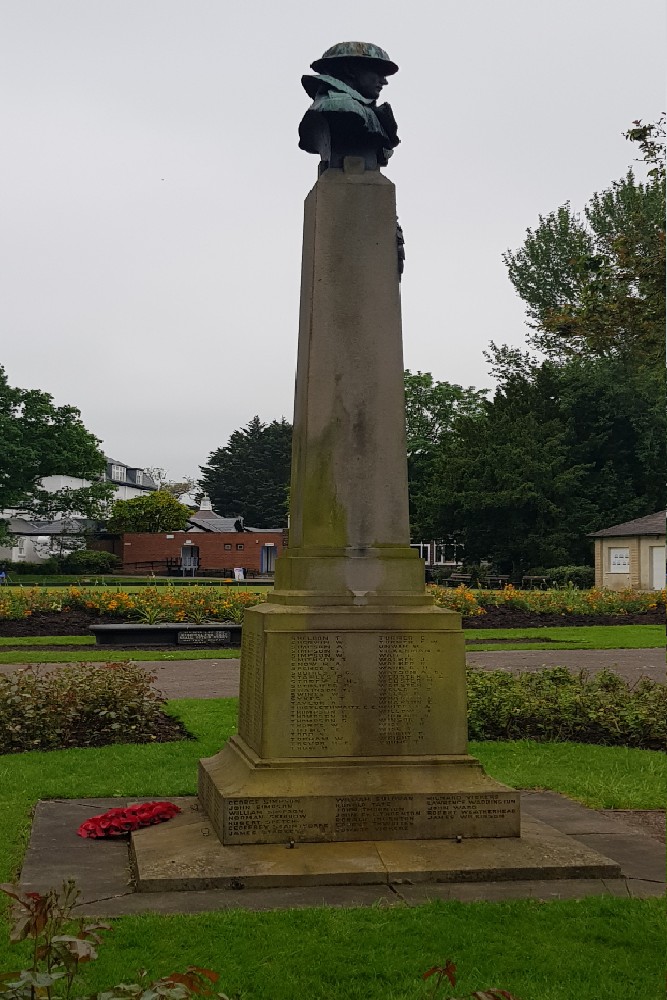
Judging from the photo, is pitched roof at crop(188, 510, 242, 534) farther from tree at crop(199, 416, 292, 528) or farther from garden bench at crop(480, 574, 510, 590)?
garden bench at crop(480, 574, 510, 590)

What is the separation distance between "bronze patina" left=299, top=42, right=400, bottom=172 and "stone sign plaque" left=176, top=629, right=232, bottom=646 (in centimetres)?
1468

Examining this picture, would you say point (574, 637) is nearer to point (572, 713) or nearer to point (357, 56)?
point (572, 713)

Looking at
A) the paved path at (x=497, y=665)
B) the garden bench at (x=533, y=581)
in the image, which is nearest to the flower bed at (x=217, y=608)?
the paved path at (x=497, y=665)

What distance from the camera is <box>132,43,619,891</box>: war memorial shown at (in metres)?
5.88

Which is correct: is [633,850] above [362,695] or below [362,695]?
below

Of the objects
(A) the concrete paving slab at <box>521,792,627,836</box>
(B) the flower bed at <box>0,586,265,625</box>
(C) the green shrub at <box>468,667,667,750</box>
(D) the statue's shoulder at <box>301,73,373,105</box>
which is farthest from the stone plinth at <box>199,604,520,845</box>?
(B) the flower bed at <box>0,586,265,625</box>

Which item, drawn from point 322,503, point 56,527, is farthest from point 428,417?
point 322,503

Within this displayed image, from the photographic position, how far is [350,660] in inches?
249

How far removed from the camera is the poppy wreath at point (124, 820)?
21.3 ft

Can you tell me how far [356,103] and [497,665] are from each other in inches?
438

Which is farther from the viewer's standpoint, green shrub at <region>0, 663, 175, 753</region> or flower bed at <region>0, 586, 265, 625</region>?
flower bed at <region>0, 586, 265, 625</region>

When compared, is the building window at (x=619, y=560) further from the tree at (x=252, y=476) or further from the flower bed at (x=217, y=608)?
the tree at (x=252, y=476)

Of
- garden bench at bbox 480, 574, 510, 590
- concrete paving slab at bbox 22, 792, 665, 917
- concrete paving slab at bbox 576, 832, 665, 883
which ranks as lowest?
concrete paving slab at bbox 576, 832, 665, 883

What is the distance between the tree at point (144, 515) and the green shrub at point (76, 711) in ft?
186
